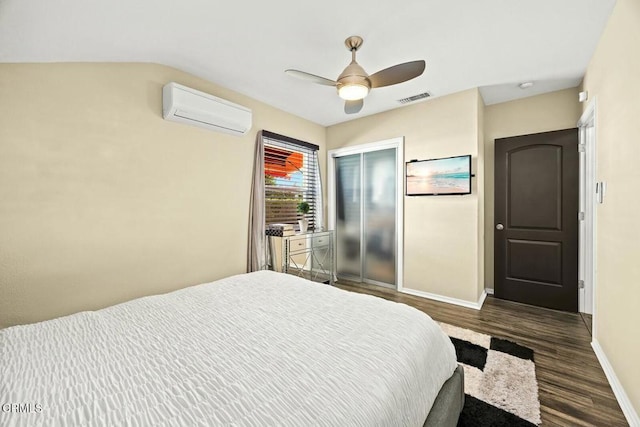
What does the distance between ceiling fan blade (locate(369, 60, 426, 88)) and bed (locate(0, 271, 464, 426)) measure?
1610mm

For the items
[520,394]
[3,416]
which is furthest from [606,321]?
[3,416]

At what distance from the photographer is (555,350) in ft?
7.32

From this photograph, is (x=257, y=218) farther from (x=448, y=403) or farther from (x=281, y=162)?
(x=448, y=403)

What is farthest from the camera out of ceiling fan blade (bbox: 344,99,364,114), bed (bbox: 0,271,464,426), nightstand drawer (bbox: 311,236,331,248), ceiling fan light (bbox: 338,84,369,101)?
nightstand drawer (bbox: 311,236,331,248)

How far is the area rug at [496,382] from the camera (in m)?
1.51

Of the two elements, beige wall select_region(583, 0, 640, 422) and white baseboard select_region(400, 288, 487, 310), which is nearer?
beige wall select_region(583, 0, 640, 422)

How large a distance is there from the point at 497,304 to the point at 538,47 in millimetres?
2804

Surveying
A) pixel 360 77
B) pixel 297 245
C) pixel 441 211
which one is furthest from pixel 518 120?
pixel 297 245

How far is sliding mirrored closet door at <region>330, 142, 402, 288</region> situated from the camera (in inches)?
152

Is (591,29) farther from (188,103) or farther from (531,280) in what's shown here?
(188,103)

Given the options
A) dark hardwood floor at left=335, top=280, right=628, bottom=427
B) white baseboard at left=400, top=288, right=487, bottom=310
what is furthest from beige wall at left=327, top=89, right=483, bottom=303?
dark hardwood floor at left=335, top=280, right=628, bottom=427

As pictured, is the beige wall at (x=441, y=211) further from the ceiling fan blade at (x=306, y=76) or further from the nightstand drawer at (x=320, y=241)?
the ceiling fan blade at (x=306, y=76)

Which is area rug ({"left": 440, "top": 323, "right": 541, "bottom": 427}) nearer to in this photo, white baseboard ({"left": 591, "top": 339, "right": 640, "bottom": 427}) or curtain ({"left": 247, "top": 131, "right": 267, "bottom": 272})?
white baseboard ({"left": 591, "top": 339, "right": 640, "bottom": 427})

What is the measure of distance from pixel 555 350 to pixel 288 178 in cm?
342
